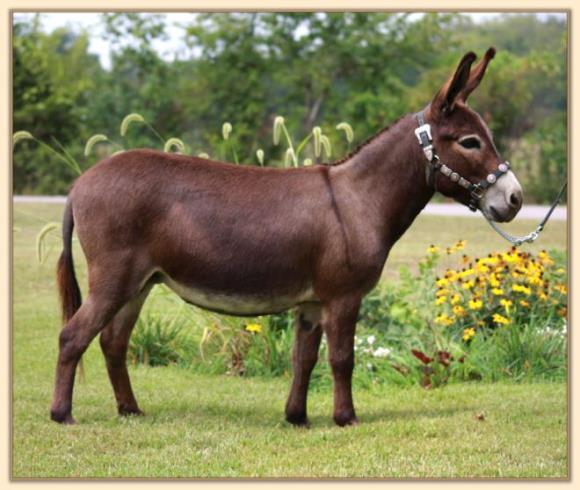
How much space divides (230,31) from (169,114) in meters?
2.79

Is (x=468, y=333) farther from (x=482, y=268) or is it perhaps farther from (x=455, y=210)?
(x=455, y=210)

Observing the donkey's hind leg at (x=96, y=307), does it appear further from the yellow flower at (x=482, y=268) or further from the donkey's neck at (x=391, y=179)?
the yellow flower at (x=482, y=268)

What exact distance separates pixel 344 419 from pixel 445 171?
1861 mm

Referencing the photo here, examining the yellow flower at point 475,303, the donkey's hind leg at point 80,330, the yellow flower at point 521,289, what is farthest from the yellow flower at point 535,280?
the donkey's hind leg at point 80,330

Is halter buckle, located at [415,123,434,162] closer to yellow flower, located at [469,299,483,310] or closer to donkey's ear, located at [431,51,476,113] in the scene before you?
donkey's ear, located at [431,51,476,113]

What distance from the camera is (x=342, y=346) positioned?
6.28m

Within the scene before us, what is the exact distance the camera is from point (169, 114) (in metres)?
24.8

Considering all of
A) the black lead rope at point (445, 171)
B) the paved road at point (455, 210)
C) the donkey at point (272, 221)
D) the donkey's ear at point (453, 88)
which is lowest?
the paved road at point (455, 210)

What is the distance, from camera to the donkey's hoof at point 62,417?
6375 millimetres

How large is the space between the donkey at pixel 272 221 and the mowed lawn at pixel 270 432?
41 centimetres

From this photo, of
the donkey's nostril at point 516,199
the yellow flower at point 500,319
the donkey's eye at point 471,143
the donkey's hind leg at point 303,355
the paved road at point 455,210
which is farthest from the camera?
the paved road at point 455,210

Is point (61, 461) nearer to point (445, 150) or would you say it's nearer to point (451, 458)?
point (451, 458)

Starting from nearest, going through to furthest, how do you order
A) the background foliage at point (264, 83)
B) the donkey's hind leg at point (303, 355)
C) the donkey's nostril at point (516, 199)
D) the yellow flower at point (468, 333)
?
1. the donkey's nostril at point (516, 199)
2. the donkey's hind leg at point (303, 355)
3. the yellow flower at point (468, 333)
4. the background foliage at point (264, 83)

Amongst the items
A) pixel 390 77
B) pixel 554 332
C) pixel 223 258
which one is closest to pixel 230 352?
pixel 223 258
